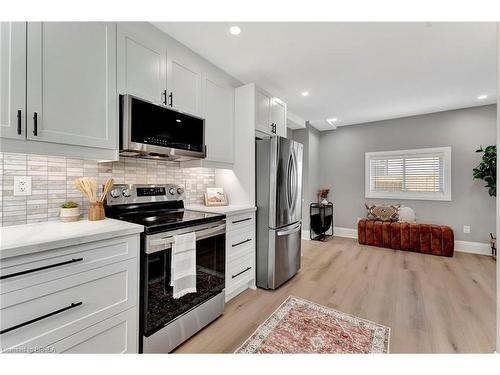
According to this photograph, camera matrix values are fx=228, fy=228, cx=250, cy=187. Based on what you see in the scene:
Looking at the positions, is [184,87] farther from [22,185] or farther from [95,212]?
[22,185]

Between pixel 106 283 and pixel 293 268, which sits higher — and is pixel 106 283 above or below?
above

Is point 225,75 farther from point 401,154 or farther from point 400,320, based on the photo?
point 401,154

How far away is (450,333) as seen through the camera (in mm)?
1819

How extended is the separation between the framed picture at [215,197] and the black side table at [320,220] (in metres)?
2.67

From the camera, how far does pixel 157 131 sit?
1.85 m

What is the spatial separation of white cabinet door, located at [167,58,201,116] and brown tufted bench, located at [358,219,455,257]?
3.79 metres

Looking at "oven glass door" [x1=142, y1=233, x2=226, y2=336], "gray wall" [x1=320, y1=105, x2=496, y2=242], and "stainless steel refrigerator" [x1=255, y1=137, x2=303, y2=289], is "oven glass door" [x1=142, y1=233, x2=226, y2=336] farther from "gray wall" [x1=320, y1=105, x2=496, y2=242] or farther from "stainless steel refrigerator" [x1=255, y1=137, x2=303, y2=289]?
"gray wall" [x1=320, y1=105, x2=496, y2=242]

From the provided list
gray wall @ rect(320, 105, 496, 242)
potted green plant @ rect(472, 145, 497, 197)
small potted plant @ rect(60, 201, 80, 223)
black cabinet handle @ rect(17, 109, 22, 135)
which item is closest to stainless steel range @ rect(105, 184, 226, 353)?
small potted plant @ rect(60, 201, 80, 223)

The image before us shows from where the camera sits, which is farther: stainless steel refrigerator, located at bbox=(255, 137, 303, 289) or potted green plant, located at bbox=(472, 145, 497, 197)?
potted green plant, located at bbox=(472, 145, 497, 197)

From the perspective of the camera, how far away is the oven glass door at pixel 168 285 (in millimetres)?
1475

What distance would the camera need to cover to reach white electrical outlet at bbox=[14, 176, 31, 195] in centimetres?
143

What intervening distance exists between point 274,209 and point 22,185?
2064mm
